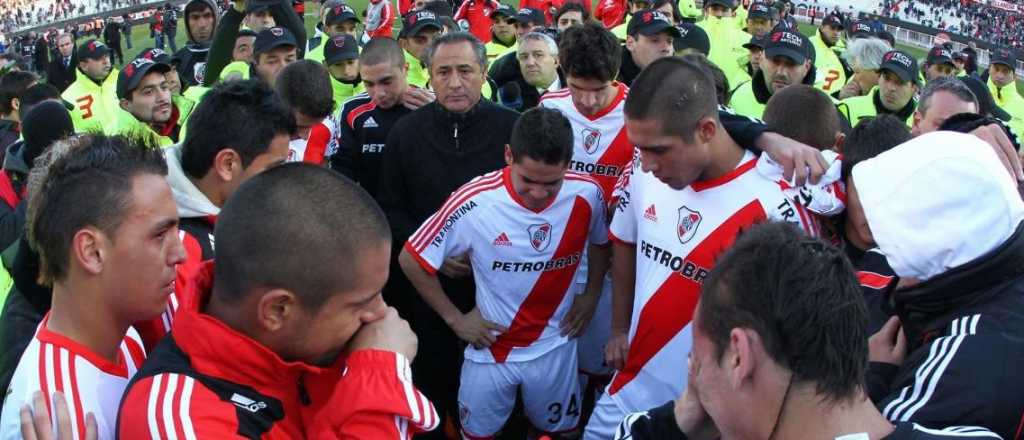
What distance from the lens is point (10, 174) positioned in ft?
16.0

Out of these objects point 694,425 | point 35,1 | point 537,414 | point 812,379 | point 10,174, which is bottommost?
point 35,1

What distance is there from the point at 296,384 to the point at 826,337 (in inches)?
52.1

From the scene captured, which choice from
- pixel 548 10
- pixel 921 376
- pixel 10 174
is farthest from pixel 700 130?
pixel 548 10

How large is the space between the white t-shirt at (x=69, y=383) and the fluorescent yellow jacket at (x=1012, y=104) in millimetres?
9436

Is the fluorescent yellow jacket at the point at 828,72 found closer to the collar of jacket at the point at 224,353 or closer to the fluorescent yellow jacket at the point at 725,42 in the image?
the fluorescent yellow jacket at the point at 725,42

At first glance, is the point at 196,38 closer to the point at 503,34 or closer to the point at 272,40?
the point at 272,40

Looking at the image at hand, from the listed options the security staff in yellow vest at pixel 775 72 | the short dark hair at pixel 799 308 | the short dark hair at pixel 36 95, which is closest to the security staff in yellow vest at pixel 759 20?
the security staff in yellow vest at pixel 775 72

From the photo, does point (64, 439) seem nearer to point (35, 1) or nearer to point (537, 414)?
point (537, 414)

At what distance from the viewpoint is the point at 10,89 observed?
792cm

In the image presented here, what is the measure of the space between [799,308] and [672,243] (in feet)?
5.59

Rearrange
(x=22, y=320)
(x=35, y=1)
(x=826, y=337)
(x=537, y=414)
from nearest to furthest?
(x=826, y=337) < (x=22, y=320) < (x=537, y=414) < (x=35, y=1)

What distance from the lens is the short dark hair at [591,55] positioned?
4.59 metres

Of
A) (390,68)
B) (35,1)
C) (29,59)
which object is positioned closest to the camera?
(390,68)

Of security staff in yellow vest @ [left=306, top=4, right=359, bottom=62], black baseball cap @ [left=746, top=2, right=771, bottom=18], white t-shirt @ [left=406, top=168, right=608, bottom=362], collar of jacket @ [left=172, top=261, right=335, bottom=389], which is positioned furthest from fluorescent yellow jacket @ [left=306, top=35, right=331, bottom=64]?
collar of jacket @ [left=172, top=261, right=335, bottom=389]
